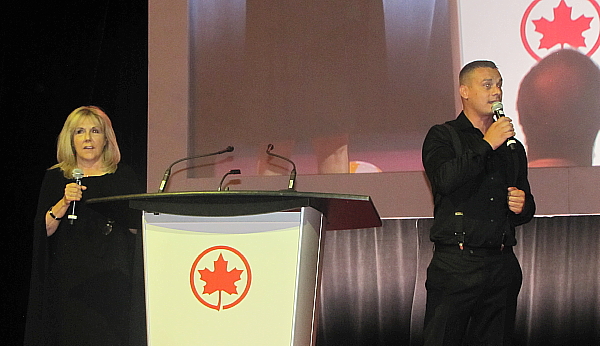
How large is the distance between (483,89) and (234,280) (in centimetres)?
139

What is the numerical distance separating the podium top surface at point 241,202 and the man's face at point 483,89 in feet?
3.29

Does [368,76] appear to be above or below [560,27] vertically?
below

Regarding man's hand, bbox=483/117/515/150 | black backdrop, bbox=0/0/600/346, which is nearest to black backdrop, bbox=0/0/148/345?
black backdrop, bbox=0/0/600/346

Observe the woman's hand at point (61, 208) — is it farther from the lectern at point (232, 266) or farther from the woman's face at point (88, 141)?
the lectern at point (232, 266)

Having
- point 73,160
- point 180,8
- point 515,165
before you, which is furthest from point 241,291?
point 180,8

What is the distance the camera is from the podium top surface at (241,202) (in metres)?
1.65

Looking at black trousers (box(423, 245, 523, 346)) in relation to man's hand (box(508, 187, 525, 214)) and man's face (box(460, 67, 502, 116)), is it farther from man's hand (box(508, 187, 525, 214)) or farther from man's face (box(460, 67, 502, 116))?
man's face (box(460, 67, 502, 116))

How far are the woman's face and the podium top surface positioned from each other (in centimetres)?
117

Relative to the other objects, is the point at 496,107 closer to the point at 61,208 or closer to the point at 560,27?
the point at 560,27

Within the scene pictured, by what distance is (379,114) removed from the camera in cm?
352

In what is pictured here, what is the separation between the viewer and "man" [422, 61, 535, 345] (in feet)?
7.90

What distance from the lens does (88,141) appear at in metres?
2.90

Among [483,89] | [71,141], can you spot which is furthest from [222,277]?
[71,141]

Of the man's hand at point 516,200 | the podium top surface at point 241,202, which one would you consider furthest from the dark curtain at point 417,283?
the podium top surface at point 241,202
